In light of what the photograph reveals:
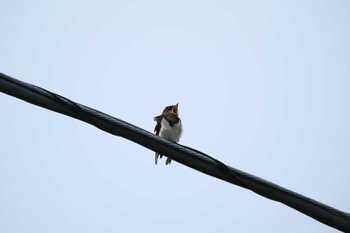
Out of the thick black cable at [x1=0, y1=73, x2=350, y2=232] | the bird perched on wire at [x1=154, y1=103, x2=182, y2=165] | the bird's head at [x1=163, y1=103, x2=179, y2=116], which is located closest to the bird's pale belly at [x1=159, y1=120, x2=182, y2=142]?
the bird perched on wire at [x1=154, y1=103, x2=182, y2=165]

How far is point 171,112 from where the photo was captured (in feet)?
26.7

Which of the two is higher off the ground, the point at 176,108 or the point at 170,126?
the point at 176,108

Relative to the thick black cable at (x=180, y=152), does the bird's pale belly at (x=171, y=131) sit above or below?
above

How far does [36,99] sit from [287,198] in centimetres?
176

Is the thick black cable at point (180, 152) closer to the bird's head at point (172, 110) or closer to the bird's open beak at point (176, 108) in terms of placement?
the bird's head at point (172, 110)

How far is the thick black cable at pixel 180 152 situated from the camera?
11.1 ft

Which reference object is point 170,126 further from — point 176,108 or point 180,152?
point 180,152

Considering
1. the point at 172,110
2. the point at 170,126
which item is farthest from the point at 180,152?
the point at 172,110

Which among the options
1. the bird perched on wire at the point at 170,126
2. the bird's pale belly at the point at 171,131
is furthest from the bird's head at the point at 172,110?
the bird's pale belly at the point at 171,131

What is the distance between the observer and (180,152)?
3.66 meters

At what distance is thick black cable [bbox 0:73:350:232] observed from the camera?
11.1ft

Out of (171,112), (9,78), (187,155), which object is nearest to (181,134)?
(171,112)

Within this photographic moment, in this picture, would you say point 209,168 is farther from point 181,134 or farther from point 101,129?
point 181,134

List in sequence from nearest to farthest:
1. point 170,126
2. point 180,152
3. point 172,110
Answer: point 180,152 → point 170,126 → point 172,110
